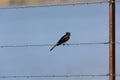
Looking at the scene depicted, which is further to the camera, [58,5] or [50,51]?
[50,51]

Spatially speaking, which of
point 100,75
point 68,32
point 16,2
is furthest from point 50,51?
point 100,75

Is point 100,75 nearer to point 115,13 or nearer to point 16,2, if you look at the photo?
point 115,13

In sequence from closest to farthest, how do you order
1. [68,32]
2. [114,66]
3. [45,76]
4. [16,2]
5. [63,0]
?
[114,66] → [45,76] → [63,0] → [16,2] → [68,32]

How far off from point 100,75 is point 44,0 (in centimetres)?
111

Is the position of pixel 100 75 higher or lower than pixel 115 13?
lower

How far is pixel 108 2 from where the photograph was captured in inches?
117

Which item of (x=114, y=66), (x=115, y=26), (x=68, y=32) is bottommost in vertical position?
(x=68, y=32)

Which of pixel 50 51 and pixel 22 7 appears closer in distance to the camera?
pixel 22 7

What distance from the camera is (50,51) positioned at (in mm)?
4367

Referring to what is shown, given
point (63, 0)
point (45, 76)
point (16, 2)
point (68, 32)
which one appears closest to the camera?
point (45, 76)

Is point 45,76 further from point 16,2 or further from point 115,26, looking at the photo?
point 16,2

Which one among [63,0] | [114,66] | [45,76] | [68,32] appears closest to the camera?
[114,66]

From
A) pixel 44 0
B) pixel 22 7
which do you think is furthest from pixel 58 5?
pixel 44 0

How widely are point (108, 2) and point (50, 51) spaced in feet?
4.79
